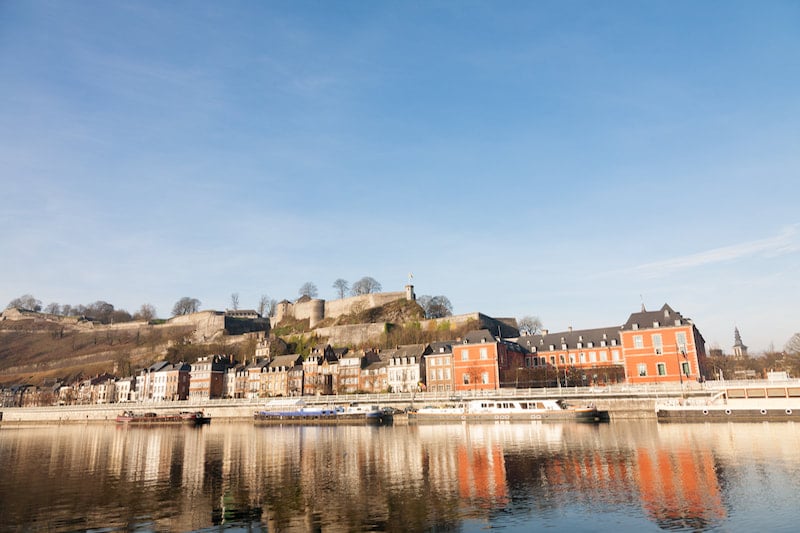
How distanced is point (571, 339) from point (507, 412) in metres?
28.0

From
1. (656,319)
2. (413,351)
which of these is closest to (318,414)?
(413,351)

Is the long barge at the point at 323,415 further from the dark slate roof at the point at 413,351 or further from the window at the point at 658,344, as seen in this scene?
the window at the point at 658,344

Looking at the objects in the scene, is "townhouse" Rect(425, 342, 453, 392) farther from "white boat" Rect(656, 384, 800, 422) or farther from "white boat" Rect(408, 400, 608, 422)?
"white boat" Rect(656, 384, 800, 422)

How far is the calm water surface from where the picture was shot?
1460 cm

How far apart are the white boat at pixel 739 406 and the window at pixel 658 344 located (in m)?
12.6

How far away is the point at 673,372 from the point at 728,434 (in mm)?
28069

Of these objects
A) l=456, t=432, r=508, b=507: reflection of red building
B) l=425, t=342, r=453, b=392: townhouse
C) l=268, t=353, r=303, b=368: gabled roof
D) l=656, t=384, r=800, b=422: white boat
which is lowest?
l=456, t=432, r=508, b=507: reflection of red building

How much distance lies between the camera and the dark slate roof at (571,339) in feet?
241

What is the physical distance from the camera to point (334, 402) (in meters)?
69.2

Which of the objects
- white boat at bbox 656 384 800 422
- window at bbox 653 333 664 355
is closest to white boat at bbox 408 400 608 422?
white boat at bbox 656 384 800 422

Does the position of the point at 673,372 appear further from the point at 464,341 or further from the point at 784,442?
the point at 784,442

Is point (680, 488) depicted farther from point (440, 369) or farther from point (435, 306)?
point (435, 306)

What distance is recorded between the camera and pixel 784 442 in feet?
90.4

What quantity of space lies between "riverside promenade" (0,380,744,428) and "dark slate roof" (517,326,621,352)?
18.4m
